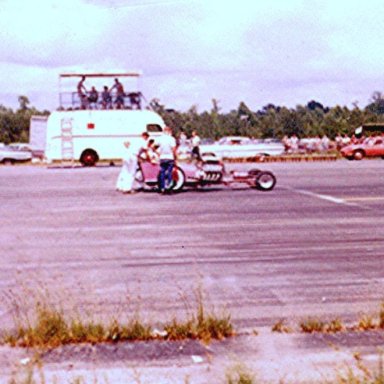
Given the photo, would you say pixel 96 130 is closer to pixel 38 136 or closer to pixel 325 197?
pixel 38 136

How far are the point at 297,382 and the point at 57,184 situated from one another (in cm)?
2311

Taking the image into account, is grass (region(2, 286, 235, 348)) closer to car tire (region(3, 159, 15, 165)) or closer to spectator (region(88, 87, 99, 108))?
spectator (region(88, 87, 99, 108))

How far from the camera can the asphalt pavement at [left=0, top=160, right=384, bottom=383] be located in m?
6.65

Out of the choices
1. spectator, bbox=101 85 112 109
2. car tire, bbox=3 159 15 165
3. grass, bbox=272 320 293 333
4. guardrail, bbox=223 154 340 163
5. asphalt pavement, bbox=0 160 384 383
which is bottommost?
car tire, bbox=3 159 15 165

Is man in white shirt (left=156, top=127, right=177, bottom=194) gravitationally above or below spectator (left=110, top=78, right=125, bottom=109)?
below

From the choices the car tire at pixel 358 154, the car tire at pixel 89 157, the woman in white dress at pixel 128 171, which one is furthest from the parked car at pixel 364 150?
the woman in white dress at pixel 128 171

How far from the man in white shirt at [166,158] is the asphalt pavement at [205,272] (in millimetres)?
1672

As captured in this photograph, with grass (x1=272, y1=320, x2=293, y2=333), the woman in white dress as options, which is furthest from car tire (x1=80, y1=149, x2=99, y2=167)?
grass (x1=272, y1=320, x2=293, y2=333)

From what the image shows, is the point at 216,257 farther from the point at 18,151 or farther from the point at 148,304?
the point at 18,151

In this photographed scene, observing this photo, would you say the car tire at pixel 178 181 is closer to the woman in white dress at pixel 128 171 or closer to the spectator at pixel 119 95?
the woman in white dress at pixel 128 171

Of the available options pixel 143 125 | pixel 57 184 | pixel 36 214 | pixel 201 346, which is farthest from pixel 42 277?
pixel 143 125

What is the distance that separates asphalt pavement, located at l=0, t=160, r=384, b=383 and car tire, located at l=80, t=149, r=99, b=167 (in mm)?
19014

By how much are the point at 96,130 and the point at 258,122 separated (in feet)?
205

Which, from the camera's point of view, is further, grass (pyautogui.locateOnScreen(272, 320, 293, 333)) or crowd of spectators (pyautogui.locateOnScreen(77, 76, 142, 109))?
crowd of spectators (pyautogui.locateOnScreen(77, 76, 142, 109))
